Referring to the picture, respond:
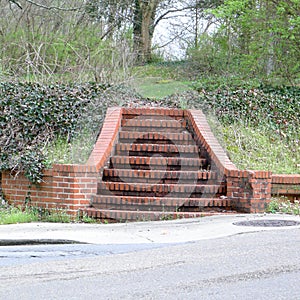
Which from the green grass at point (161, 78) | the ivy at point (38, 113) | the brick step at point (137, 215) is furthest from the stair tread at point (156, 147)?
the green grass at point (161, 78)

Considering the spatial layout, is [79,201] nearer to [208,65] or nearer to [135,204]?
[135,204]

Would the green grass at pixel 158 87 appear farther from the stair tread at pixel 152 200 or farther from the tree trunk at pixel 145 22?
the stair tread at pixel 152 200

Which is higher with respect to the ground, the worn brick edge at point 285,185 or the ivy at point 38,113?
the ivy at point 38,113

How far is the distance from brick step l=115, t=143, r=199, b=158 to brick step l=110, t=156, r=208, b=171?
35 cm

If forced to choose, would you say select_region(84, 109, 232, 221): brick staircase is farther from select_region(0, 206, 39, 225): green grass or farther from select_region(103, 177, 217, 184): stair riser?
select_region(0, 206, 39, 225): green grass

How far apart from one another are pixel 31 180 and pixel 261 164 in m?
4.52

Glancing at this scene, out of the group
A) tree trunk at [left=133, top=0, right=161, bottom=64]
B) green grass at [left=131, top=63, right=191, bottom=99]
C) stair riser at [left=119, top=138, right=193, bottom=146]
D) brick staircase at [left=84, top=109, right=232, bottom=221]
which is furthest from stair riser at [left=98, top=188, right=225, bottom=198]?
tree trunk at [left=133, top=0, right=161, bottom=64]

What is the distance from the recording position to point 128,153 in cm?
1249

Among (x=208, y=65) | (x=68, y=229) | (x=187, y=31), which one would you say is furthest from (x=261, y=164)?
(x=187, y=31)

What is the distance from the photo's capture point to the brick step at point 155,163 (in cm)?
1196

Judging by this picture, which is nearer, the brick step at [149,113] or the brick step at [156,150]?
the brick step at [156,150]

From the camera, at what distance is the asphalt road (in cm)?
560

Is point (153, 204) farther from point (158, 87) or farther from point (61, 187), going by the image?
point (158, 87)

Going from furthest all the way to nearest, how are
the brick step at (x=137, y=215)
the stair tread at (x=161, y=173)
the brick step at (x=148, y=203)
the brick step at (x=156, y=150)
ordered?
the brick step at (x=156, y=150) → the stair tread at (x=161, y=173) → the brick step at (x=148, y=203) → the brick step at (x=137, y=215)
